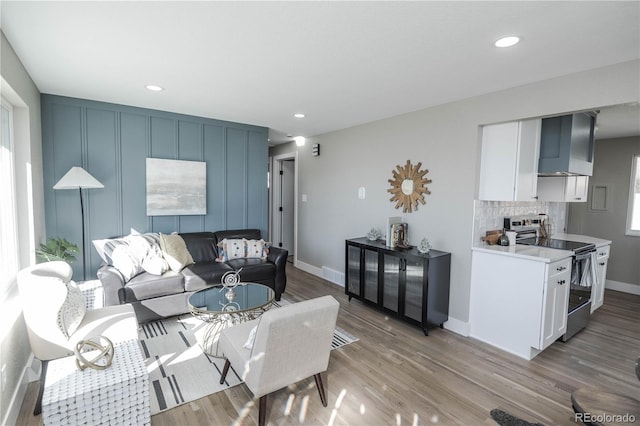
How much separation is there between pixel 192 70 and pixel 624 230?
6.43 m

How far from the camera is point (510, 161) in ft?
10.2

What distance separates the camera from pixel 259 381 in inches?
74.5

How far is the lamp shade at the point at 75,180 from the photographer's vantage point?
10.5ft

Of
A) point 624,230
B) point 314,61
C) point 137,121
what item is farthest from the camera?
point 624,230

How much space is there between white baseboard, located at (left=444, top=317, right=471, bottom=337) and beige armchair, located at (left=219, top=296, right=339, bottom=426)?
1863mm

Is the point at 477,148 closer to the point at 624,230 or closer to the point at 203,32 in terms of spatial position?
the point at 203,32

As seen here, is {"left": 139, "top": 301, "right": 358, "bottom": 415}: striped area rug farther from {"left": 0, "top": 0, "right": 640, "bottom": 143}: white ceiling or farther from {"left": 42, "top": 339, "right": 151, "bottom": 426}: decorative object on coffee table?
{"left": 0, "top": 0, "right": 640, "bottom": 143}: white ceiling

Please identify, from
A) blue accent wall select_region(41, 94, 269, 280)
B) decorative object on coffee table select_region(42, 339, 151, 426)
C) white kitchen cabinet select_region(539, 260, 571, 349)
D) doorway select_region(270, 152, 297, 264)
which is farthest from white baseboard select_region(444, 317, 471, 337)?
doorway select_region(270, 152, 297, 264)

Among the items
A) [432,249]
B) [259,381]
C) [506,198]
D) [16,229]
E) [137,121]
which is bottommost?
[259,381]

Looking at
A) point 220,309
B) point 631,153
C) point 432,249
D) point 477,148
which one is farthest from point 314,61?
point 631,153

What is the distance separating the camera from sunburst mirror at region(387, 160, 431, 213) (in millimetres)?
3754

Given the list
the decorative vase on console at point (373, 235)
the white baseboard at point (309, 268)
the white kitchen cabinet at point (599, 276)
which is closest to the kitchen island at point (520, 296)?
the white kitchen cabinet at point (599, 276)

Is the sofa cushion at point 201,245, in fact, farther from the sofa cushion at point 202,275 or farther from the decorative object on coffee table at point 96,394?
the decorative object on coffee table at point 96,394

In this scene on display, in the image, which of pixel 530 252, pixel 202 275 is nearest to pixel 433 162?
pixel 530 252
